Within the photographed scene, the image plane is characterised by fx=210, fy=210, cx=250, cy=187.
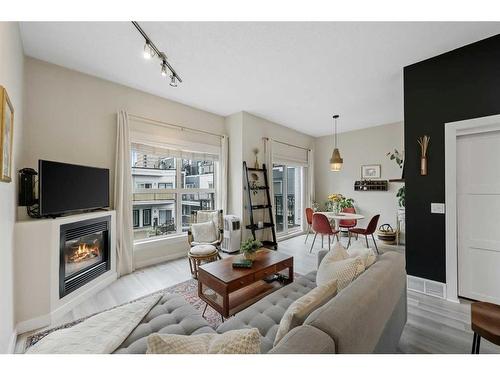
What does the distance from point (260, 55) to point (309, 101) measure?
168cm

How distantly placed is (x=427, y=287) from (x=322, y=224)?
1.82 meters

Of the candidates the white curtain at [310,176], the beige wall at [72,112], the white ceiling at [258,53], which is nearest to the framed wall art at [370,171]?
the white curtain at [310,176]

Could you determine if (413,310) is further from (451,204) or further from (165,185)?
(165,185)

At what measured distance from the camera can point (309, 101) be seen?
12.5 feet

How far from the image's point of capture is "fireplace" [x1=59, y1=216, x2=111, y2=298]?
7.28ft

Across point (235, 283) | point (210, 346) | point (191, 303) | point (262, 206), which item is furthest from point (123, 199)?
point (210, 346)

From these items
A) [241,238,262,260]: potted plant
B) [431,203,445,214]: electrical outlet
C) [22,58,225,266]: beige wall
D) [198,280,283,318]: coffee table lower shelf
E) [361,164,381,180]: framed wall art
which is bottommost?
[198,280,283,318]: coffee table lower shelf

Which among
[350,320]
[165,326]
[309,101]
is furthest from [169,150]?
[350,320]

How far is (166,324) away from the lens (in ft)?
4.45

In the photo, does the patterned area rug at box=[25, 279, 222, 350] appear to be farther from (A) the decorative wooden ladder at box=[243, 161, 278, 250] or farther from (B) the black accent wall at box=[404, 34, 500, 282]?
(B) the black accent wall at box=[404, 34, 500, 282]

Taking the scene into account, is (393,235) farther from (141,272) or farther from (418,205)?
(141,272)

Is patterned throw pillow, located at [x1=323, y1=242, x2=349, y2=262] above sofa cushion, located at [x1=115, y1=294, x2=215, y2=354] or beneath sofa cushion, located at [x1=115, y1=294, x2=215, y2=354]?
above

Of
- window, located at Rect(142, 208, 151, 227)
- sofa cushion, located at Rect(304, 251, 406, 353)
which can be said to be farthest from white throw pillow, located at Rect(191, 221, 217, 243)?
sofa cushion, located at Rect(304, 251, 406, 353)

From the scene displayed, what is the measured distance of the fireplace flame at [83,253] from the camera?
8.01ft
